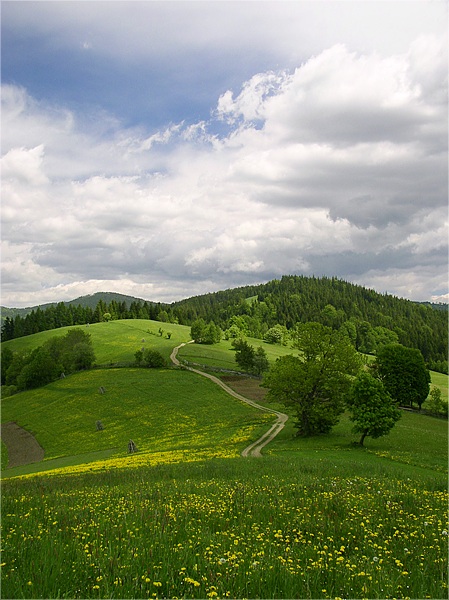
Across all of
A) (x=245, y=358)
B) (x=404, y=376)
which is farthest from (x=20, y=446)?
(x=404, y=376)

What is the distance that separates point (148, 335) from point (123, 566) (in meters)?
154

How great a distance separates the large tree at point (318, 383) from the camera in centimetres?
5216

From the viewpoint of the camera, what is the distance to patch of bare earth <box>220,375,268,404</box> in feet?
288

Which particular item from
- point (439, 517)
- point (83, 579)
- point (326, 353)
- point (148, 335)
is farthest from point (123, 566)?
point (148, 335)

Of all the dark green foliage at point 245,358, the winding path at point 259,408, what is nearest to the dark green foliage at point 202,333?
the winding path at point 259,408

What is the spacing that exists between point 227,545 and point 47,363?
119 m

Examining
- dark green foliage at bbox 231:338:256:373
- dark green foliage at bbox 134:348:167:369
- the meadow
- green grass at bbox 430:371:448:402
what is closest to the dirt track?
dark green foliage at bbox 231:338:256:373

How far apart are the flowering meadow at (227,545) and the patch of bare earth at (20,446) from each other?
51402 mm

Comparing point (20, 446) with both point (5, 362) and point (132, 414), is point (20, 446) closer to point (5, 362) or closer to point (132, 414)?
point (132, 414)

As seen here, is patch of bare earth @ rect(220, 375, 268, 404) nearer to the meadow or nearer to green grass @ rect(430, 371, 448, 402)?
green grass @ rect(430, 371, 448, 402)

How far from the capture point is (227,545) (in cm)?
770

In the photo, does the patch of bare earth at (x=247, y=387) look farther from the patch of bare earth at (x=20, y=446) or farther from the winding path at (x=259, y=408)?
the patch of bare earth at (x=20, y=446)

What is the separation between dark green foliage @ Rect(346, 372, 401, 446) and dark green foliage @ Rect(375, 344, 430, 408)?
168 ft

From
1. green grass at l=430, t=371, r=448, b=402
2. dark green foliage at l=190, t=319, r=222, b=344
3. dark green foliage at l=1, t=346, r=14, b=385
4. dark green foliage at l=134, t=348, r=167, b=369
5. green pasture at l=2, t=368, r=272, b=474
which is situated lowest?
green grass at l=430, t=371, r=448, b=402
